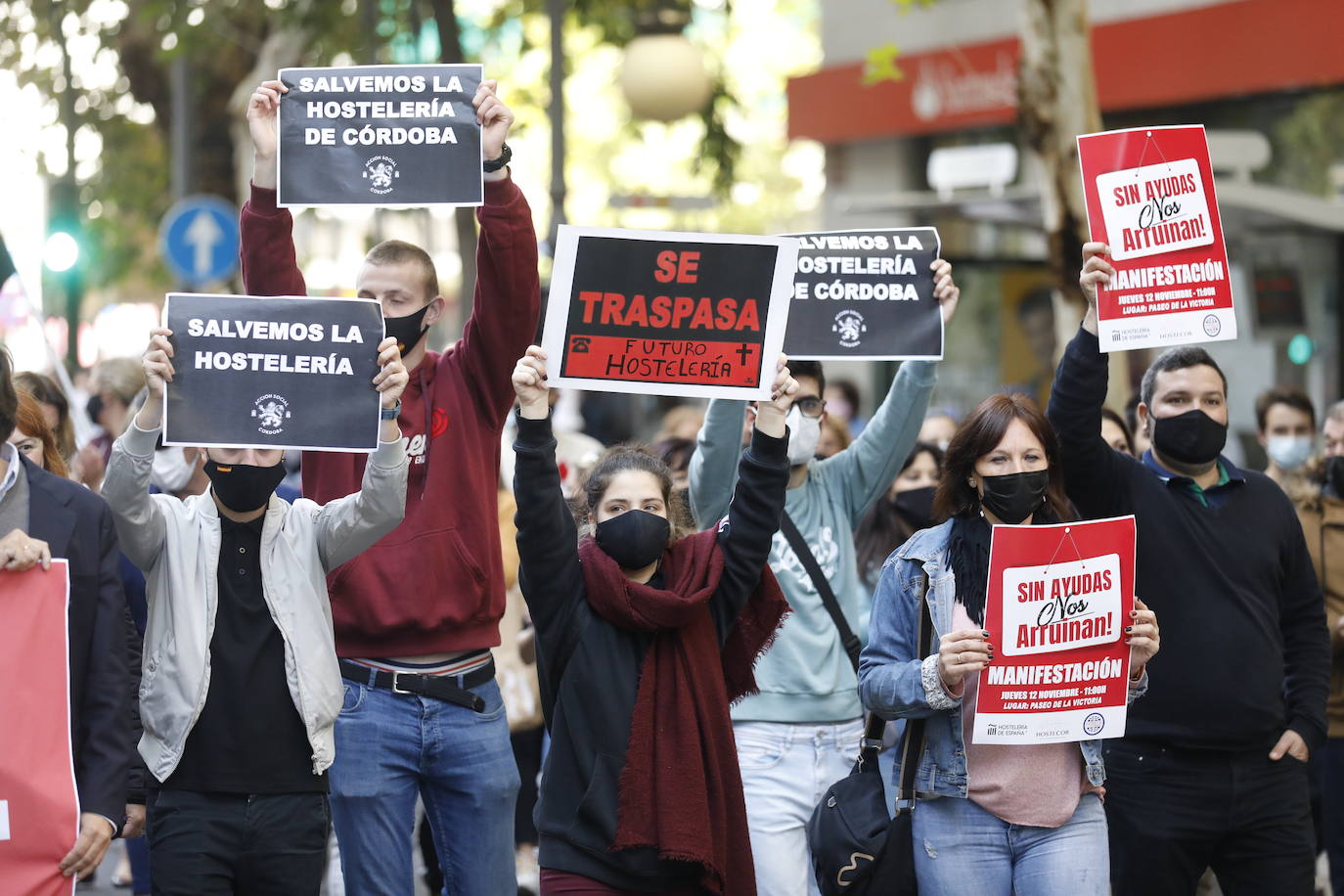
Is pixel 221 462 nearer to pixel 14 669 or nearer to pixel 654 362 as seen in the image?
pixel 14 669

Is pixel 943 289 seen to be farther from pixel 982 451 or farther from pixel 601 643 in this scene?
pixel 601 643

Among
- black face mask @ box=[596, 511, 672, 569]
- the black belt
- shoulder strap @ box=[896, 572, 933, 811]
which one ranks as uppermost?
black face mask @ box=[596, 511, 672, 569]

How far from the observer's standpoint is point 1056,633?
4.73m

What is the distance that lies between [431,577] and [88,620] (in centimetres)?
102

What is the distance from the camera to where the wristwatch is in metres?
5.31

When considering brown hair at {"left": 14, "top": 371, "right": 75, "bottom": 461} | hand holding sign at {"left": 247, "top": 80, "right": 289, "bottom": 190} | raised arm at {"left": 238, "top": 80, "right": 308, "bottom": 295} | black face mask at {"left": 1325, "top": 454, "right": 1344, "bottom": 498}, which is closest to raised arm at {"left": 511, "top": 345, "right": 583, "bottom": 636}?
raised arm at {"left": 238, "top": 80, "right": 308, "bottom": 295}

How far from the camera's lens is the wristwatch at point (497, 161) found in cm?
531

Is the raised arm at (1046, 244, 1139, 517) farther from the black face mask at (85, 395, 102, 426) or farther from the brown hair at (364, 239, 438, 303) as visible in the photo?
the black face mask at (85, 395, 102, 426)

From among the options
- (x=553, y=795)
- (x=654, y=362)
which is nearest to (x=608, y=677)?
(x=553, y=795)

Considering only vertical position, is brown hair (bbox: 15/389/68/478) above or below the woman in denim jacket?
above

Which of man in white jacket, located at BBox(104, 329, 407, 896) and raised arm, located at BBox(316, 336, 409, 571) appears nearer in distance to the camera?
man in white jacket, located at BBox(104, 329, 407, 896)

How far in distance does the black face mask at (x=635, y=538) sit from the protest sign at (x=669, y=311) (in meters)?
0.37

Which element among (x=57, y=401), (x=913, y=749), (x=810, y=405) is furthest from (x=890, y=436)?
(x=57, y=401)

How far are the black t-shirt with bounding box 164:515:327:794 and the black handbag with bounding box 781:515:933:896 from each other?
1.36 m
